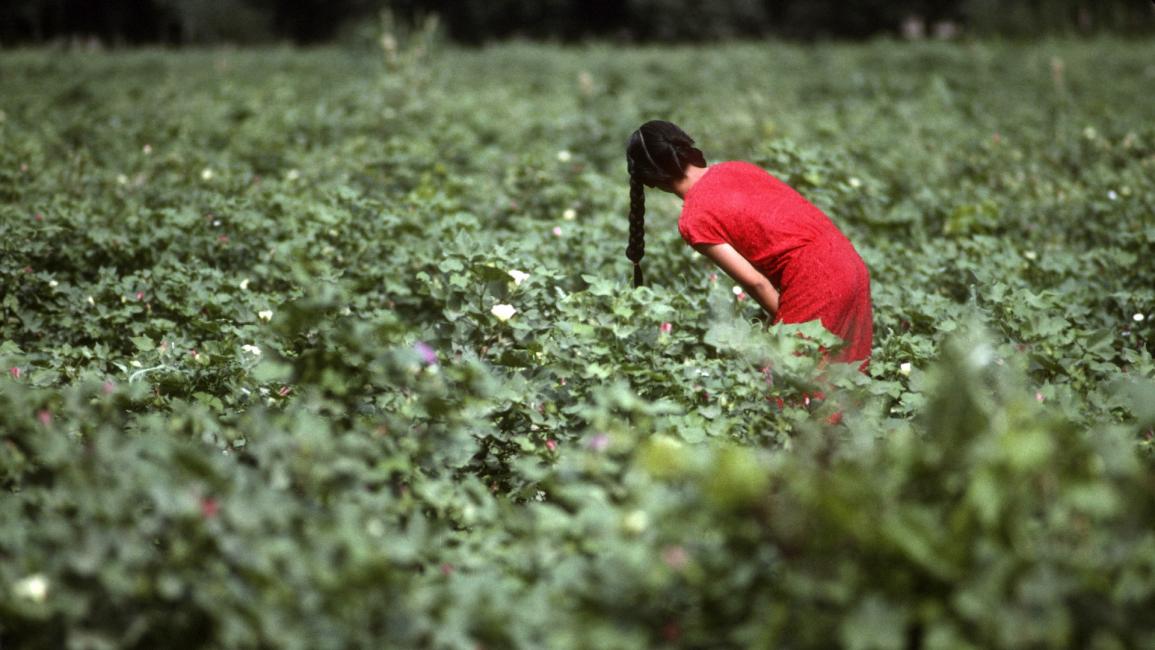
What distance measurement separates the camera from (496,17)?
29.0 metres

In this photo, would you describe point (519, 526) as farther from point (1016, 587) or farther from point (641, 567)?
point (1016, 587)

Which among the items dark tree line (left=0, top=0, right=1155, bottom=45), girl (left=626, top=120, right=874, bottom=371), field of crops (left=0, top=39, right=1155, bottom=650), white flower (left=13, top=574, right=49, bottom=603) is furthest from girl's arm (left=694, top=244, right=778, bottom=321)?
dark tree line (left=0, top=0, right=1155, bottom=45)

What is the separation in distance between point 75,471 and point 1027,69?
36.9 feet

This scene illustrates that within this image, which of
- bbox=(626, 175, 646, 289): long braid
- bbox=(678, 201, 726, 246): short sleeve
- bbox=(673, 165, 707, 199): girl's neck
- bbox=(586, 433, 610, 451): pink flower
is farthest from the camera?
bbox=(626, 175, 646, 289): long braid

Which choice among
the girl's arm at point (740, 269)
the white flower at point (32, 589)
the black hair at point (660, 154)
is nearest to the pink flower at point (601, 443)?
the white flower at point (32, 589)

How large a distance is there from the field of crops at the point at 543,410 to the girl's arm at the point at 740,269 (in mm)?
206

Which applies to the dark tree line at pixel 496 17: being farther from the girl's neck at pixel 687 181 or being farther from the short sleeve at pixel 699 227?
the short sleeve at pixel 699 227

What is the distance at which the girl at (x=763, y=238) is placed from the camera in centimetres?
316

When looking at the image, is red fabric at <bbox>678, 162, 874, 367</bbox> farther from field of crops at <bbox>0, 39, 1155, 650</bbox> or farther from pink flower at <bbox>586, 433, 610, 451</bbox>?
pink flower at <bbox>586, 433, 610, 451</bbox>

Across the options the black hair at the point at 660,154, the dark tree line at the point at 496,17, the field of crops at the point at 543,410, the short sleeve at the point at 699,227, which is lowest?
the dark tree line at the point at 496,17

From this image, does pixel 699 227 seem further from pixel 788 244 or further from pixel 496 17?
pixel 496 17

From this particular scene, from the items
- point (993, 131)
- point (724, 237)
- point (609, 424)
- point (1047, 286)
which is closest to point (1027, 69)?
point (993, 131)

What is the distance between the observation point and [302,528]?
5.88ft

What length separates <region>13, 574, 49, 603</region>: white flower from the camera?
1.70 metres
